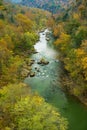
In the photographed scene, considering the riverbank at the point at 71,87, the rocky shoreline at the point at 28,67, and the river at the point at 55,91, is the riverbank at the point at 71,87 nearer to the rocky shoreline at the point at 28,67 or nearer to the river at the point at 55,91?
the river at the point at 55,91

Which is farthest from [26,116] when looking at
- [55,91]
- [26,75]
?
[26,75]

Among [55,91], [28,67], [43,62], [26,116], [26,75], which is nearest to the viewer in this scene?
[26,116]

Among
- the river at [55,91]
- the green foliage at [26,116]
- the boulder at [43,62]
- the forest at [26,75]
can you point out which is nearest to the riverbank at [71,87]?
the forest at [26,75]

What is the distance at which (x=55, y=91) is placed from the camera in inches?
2495

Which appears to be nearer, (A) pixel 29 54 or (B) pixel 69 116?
(B) pixel 69 116

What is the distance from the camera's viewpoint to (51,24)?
15225 centimetres

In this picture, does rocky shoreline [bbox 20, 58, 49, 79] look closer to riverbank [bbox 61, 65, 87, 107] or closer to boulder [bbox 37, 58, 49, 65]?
boulder [bbox 37, 58, 49, 65]

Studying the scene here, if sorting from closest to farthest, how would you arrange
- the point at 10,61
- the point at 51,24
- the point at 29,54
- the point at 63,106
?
the point at 63,106 < the point at 10,61 < the point at 29,54 < the point at 51,24

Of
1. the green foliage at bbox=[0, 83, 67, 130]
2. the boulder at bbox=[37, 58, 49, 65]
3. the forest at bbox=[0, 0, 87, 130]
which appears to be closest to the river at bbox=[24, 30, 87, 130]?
the boulder at bbox=[37, 58, 49, 65]

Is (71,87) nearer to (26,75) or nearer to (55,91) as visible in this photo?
(55,91)

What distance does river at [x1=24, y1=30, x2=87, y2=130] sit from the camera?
5125 centimetres

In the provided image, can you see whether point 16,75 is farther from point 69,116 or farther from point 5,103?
point 5,103

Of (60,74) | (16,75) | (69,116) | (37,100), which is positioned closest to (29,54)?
(60,74)

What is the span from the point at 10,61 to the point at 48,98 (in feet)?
58.3
